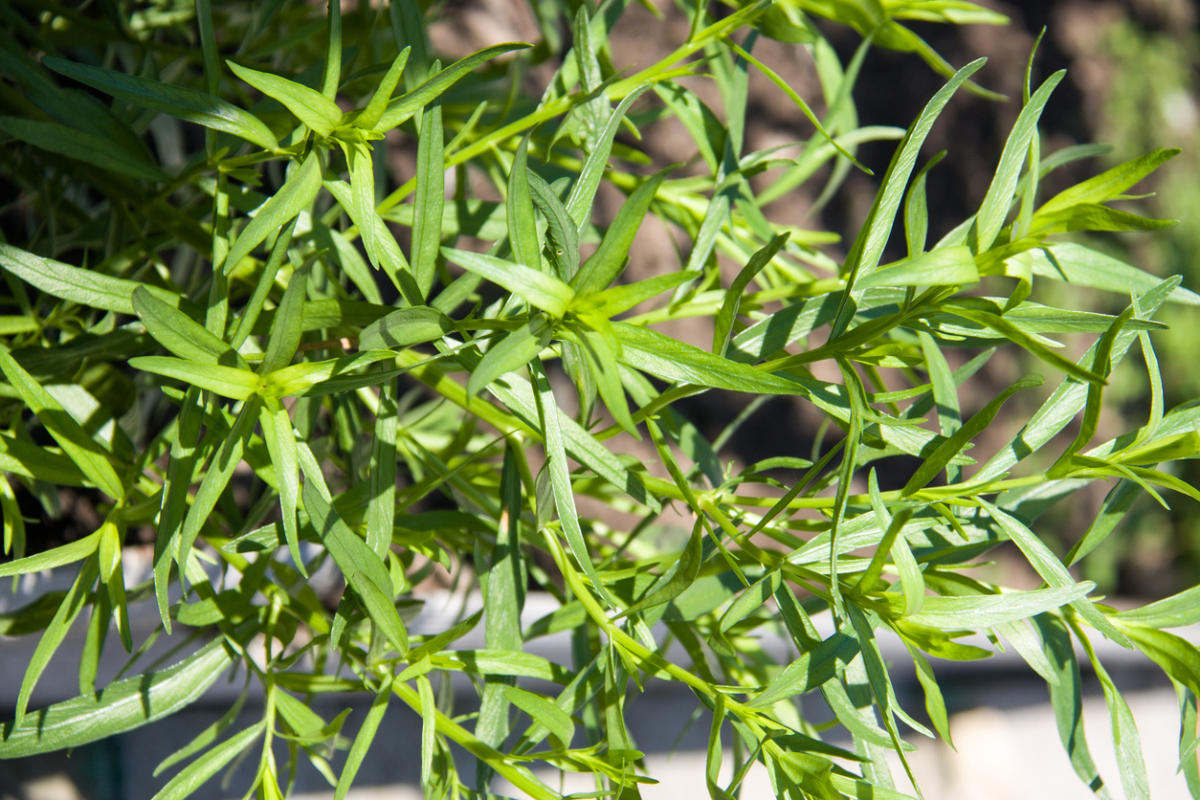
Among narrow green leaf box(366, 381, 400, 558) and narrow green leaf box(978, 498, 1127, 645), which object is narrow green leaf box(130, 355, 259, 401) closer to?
narrow green leaf box(366, 381, 400, 558)

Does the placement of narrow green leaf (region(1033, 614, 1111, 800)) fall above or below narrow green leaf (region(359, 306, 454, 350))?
below

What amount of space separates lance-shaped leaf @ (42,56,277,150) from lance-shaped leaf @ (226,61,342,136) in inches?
1.0

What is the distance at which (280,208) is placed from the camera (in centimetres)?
31

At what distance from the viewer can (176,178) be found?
0.43 metres

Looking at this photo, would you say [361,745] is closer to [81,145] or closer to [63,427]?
[63,427]

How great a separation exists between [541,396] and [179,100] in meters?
0.18

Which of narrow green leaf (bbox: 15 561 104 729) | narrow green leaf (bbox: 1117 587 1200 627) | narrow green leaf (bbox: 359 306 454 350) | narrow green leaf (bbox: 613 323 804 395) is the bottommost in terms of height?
narrow green leaf (bbox: 1117 587 1200 627)

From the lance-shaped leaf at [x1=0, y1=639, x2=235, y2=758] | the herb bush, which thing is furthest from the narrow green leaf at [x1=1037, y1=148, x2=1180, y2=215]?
the lance-shaped leaf at [x1=0, y1=639, x2=235, y2=758]

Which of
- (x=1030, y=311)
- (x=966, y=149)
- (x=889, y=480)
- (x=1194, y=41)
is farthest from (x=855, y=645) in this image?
(x=1194, y=41)

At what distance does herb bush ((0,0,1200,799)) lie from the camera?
0.30 m

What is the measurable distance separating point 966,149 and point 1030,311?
46.2 inches

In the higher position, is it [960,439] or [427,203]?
[427,203]

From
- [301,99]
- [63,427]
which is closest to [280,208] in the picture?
[301,99]

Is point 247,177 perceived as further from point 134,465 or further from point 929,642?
point 929,642
